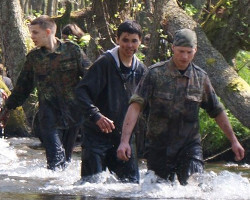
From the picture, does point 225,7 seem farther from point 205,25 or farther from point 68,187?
point 68,187

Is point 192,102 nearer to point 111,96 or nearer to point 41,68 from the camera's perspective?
point 111,96

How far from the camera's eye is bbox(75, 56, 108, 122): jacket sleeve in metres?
8.58

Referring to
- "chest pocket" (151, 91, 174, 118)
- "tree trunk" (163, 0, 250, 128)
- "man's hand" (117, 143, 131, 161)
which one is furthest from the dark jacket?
"tree trunk" (163, 0, 250, 128)

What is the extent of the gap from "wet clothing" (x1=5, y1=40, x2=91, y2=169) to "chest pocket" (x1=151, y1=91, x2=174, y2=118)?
2210mm

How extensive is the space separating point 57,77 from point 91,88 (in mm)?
1924

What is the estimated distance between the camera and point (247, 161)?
14750mm

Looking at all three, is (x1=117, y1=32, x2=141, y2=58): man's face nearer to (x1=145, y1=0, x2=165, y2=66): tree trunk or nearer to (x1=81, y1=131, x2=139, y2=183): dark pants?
(x1=81, y1=131, x2=139, y2=183): dark pants

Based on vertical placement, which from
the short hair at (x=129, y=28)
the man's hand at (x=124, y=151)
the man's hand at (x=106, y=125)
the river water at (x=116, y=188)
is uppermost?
the short hair at (x=129, y=28)

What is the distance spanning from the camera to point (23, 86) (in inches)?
426

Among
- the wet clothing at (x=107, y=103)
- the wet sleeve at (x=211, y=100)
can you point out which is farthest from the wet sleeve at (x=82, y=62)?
the wet sleeve at (x=211, y=100)

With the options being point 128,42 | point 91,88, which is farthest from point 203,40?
point 91,88

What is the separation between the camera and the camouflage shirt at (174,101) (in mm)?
8234

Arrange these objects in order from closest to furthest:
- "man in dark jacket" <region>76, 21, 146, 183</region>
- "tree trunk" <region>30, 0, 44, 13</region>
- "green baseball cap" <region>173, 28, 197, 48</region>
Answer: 1. "green baseball cap" <region>173, 28, 197, 48</region>
2. "man in dark jacket" <region>76, 21, 146, 183</region>
3. "tree trunk" <region>30, 0, 44, 13</region>

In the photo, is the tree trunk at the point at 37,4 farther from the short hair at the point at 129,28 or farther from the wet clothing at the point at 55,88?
the short hair at the point at 129,28
